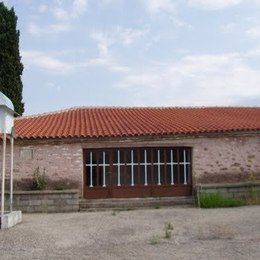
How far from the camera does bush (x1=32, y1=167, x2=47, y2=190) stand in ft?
52.2

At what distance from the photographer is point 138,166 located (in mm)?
16906

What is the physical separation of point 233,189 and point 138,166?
129 inches

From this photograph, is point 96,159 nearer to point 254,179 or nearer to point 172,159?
point 172,159

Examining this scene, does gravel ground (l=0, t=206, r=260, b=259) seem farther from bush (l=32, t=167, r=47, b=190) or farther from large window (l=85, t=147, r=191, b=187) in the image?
large window (l=85, t=147, r=191, b=187)

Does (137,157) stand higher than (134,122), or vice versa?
(134,122)

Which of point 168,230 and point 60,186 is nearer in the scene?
point 168,230

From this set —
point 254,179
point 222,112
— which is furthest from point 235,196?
point 222,112

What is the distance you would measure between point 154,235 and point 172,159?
23.0 ft

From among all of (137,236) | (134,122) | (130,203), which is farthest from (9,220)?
(134,122)

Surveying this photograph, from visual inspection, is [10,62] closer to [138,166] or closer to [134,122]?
[134,122]

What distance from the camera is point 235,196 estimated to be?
1598 cm

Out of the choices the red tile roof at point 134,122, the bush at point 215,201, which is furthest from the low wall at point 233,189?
the red tile roof at point 134,122

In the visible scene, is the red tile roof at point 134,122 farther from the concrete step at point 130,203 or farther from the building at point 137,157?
the concrete step at point 130,203

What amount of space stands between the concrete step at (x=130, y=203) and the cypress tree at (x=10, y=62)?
329 inches
